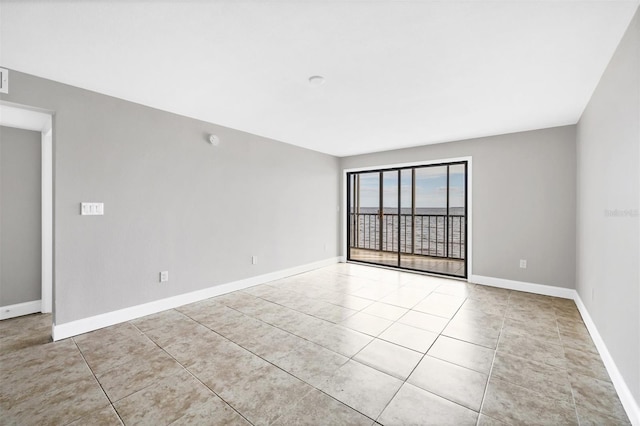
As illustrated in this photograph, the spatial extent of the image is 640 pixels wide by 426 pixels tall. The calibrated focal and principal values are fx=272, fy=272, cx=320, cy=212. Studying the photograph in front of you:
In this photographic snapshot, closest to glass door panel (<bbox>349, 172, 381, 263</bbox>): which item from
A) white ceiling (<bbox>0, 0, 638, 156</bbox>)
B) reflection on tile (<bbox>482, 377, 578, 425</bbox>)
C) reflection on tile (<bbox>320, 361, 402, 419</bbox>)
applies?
white ceiling (<bbox>0, 0, 638, 156</bbox>)

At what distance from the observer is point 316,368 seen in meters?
2.07

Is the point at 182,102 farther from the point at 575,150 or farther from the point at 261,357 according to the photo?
the point at 575,150

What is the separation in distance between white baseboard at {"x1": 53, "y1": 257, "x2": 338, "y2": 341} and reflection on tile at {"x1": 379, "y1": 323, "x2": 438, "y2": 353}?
7.57ft

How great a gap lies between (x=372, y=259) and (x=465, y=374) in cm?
435

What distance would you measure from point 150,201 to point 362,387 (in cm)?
290

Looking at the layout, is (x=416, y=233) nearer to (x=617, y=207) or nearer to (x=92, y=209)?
(x=617, y=207)

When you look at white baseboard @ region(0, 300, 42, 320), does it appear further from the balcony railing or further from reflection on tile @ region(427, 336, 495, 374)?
the balcony railing

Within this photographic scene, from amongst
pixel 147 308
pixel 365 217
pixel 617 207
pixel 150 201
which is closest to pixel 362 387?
pixel 617 207

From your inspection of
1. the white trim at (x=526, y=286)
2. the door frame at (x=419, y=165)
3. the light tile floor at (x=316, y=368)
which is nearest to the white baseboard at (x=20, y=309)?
the light tile floor at (x=316, y=368)

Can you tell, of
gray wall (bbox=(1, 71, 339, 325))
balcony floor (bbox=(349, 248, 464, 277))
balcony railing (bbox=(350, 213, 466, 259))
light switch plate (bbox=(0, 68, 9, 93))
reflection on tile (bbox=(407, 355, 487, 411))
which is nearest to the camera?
reflection on tile (bbox=(407, 355, 487, 411))

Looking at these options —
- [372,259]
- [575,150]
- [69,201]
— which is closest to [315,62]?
[69,201]

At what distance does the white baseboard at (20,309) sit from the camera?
304cm

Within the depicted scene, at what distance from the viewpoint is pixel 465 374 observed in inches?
78.6

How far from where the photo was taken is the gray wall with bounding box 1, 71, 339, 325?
8.42 ft
